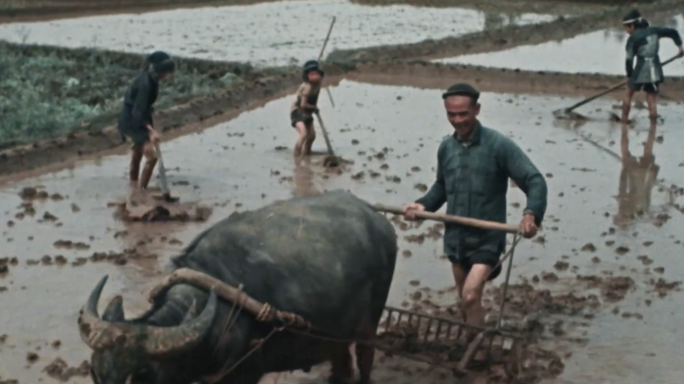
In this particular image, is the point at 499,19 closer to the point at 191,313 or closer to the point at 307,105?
the point at 307,105

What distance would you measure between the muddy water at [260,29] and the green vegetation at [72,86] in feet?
5.62

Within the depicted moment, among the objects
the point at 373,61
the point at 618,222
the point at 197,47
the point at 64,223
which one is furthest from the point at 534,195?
the point at 197,47

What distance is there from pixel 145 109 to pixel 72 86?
6.59 meters

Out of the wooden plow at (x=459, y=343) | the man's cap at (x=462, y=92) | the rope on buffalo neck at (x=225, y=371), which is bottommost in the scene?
the wooden plow at (x=459, y=343)

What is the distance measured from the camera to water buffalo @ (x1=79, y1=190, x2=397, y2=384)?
4188mm

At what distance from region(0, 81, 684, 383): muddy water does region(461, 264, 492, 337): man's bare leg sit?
0.42 m

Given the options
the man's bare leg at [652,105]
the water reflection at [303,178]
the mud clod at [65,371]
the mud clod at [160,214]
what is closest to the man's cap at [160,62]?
the mud clod at [160,214]

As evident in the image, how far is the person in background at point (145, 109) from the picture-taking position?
959 cm

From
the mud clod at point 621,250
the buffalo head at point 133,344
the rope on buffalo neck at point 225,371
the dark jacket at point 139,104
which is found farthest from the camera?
the dark jacket at point 139,104

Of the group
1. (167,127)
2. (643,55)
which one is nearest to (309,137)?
(167,127)

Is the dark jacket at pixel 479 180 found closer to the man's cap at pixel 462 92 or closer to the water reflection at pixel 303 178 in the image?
the man's cap at pixel 462 92

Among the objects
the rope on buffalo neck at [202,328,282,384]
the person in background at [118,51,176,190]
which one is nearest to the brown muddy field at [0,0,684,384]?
the person in background at [118,51,176,190]

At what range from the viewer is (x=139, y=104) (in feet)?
32.3

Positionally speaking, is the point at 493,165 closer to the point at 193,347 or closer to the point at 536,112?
the point at 193,347
